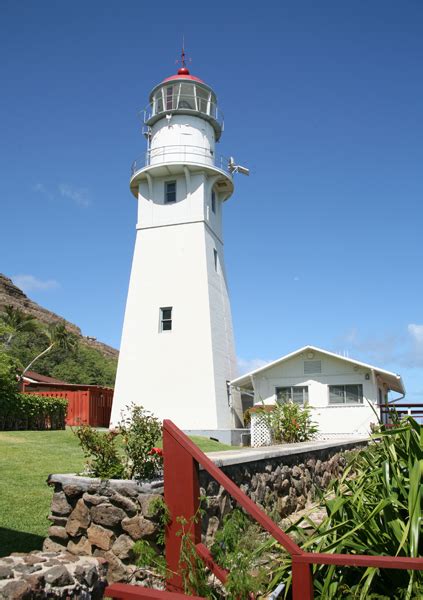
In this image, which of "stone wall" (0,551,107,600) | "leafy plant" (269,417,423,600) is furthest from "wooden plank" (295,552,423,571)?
"stone wall" (0,551,107,600)

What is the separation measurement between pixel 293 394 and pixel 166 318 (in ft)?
19.7

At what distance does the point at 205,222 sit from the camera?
23031 millimetres

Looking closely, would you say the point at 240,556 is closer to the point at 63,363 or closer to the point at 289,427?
the point at 289,427

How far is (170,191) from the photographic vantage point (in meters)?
24.0

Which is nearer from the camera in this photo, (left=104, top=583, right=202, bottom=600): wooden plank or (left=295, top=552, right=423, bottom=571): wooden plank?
(left=104, top=583, right=202, bottom=600): wooden plank

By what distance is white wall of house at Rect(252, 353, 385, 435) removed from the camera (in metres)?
20.9

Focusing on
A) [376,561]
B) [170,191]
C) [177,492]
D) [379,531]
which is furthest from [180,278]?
[376,561]

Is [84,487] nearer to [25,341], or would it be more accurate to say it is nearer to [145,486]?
[145,486]

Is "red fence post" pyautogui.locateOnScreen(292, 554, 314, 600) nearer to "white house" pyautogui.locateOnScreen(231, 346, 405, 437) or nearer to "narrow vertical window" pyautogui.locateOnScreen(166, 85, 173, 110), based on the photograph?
"white house" pyautogui.locateOnScreen(231, 346, 405, 437)

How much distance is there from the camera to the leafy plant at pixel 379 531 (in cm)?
370

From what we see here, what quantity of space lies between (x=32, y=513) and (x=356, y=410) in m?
15.6

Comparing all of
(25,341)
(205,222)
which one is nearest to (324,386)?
(205,222)

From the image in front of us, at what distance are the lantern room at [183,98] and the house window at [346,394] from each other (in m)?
12.9

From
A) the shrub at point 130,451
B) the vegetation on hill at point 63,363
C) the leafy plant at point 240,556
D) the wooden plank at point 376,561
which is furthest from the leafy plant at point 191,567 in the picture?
the vegetation on hill at point 63,363
